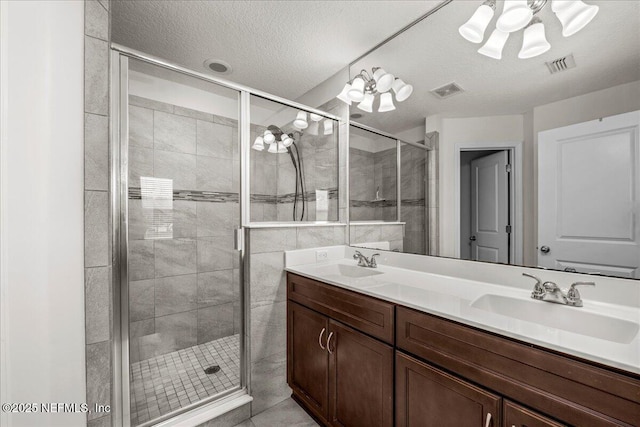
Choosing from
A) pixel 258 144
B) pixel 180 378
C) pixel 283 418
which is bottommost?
pixel 283 418

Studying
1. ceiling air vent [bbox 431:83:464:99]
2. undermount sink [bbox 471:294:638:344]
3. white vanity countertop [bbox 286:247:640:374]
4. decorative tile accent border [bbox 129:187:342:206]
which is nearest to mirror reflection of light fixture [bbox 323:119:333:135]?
decorative tile accent border [bbox 129:187:342:206]

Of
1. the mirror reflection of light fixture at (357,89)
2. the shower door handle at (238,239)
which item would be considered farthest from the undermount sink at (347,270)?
the mirror reflection of light fixture at (357,89)

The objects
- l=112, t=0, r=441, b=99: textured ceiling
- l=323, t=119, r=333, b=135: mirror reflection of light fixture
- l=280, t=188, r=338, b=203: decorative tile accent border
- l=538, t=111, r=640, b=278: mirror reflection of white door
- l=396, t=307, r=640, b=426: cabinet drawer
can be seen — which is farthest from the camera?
l=323, t=119, r=333, b=135: mirror reflection of light fixture

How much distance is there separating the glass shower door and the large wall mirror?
4.10 feet

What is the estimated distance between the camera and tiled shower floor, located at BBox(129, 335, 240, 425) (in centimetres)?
145

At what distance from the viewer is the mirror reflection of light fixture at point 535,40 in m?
Result: 1.14

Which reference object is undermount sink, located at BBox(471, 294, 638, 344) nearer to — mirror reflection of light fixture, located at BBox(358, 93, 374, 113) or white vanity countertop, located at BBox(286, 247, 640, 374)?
white vanity countertop, located at BBox(286, 247, 640, 374)

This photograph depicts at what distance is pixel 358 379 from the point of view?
1.27 metres

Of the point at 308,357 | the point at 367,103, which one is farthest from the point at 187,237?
the point at 367,103

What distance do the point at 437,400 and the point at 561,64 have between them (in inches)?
56.2

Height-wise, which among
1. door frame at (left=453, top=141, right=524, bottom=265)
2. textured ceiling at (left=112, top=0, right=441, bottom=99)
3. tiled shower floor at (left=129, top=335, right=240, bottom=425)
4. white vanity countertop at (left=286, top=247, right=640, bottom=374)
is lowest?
tiled shower floor at (left=129, top=335, right=240, bottom=425)

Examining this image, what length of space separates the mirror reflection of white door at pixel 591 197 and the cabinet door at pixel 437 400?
2.22 ft

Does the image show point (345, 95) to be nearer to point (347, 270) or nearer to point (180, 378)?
point (347, 270)

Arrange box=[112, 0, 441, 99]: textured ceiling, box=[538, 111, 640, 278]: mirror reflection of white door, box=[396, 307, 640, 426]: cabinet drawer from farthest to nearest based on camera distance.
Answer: box=[112, 0, 441, 99]: textured ceiling → box=[538, 111, 640, 278]: mirror reflection of white door → box=[396, 307, 640, 426]: cabinet drawer
